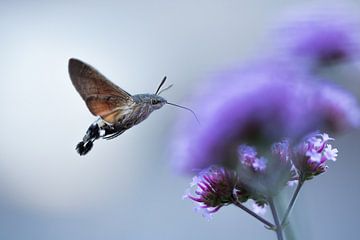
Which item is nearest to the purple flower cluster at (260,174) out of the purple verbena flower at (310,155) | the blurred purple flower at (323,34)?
the purple verbena flower at (310,155)

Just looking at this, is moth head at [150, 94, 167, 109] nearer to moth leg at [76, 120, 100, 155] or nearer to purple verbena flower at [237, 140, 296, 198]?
moth leg at [76, 120, 100, 155]

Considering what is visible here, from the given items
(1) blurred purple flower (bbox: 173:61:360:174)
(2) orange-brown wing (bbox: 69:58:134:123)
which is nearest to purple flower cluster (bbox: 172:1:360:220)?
(1) blurred purple flower (bbox: 173:61:360:174)

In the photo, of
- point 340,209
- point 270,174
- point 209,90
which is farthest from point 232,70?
point 340,209

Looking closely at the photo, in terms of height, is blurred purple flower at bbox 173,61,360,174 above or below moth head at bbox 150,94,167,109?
below

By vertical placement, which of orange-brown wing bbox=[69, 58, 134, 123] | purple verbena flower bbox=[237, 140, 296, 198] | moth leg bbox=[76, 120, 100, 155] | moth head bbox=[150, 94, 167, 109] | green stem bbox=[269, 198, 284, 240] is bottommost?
green stem bbox=[269, 198, 284, 240]

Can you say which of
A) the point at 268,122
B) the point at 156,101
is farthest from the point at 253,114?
the point at 156,101

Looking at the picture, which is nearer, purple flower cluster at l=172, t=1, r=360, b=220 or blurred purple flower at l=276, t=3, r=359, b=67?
purple flower cluster at l=172, t=1, r=360, b=220
